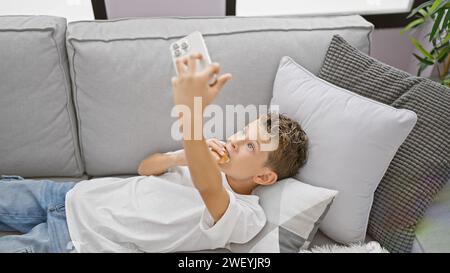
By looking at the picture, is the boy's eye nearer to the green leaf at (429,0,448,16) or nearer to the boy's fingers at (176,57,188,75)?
the boy's fingers at (176,57,188,75)

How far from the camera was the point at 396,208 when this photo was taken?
3.93 feet

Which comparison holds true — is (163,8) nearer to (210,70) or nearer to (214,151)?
(214,151)

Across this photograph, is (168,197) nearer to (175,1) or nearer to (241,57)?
(241,57)

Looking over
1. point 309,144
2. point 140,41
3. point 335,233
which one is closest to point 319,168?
point 309,144

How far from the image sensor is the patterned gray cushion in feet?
3.87

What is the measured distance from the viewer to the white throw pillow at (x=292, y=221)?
1.16m

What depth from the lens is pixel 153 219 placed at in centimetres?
119

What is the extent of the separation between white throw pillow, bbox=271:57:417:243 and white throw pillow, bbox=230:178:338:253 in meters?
0.06

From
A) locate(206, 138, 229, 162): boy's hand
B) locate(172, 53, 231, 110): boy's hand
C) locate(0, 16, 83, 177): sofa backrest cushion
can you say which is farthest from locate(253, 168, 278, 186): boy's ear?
locate(0, 16, 83, 177): sofa backrest cushion

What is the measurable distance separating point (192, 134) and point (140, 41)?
65 centimetres

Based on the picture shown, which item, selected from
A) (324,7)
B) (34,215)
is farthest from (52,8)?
(324,7)

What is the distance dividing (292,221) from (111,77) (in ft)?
2.36

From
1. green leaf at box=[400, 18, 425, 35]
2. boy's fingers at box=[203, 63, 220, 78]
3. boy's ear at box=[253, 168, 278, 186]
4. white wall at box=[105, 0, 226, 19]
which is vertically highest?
boy's fingers at box=[203, 63, 220, 78]

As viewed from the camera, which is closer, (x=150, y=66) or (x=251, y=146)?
(x=251, y=146)
